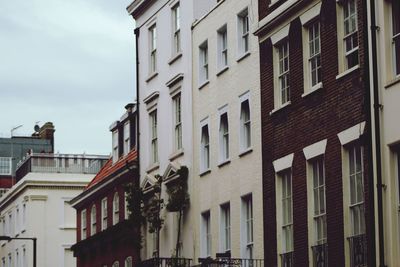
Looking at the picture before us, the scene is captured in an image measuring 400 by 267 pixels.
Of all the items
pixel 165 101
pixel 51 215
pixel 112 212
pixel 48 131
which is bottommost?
pixel 112 212

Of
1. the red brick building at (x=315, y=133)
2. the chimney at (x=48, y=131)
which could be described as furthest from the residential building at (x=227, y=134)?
the chimney at (x=48, y=131)

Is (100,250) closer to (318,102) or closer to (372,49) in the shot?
(318,102)

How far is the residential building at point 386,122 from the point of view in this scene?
31.5 m

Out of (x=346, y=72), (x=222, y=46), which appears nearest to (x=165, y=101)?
(x=222, y=46)

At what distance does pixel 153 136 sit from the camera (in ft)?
180

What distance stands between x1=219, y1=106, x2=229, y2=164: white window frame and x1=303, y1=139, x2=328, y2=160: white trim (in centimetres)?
843

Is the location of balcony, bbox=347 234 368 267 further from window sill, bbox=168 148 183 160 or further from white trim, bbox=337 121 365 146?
window sill, bbox=168 148 183 160

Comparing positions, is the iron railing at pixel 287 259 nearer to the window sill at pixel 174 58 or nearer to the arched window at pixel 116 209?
the window sill at pixel 174 58

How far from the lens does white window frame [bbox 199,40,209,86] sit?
1907 inches

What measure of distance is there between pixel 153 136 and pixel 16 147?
7134cm

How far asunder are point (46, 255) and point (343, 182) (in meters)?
56.1

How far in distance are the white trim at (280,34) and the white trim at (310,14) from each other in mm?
1144

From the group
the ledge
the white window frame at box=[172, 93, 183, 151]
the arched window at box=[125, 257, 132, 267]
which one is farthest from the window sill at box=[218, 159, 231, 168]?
the arched window at box=[125, 257, 132, 267]

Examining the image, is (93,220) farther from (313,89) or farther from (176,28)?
(313,89)
